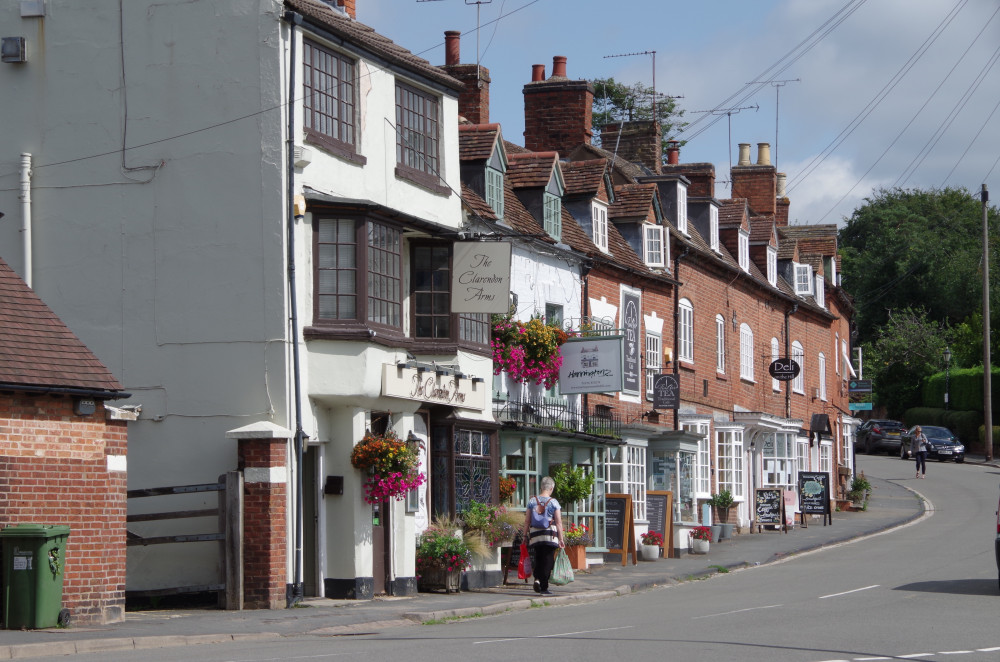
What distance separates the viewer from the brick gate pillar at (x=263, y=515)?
18750 mm

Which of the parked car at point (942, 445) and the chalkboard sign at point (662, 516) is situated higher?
the parked car at point (942, 445)

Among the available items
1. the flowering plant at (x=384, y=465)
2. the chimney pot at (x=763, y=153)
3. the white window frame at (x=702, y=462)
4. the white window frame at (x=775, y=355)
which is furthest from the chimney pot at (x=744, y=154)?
the flowering plant at (x=384, y=465)

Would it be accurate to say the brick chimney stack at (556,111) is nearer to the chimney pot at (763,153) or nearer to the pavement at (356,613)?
the pavement at (356,613)

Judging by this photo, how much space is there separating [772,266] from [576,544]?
21653 mm

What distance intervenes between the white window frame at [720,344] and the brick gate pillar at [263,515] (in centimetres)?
2132

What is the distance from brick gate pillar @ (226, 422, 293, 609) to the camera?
61.5 ft

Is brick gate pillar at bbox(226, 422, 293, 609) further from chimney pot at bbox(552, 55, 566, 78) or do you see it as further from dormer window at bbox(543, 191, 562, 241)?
chimney pot at bbox(552, 55, 566, 78)

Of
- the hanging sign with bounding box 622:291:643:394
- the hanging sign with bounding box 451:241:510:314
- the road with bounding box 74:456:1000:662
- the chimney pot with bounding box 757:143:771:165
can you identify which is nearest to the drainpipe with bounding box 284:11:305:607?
the road with bounding box 74:456:1000:662

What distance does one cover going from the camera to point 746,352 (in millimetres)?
41531

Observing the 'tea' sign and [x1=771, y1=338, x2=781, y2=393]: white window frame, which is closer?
the 'tea' sign

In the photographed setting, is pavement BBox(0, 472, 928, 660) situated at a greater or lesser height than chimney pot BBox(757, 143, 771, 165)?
lesser

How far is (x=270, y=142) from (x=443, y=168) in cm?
437

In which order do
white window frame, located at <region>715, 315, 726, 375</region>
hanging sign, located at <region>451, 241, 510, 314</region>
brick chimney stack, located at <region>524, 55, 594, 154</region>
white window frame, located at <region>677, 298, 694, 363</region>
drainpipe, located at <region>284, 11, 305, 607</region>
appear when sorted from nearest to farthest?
1. drainpipe, located at <region>284, 11, 305, 607</region>
2. hanging sign, located at <region>451, 241, 510, 314</region>
3. white window frame, located at <region>677, 298, 694, 363</region>
4. brick chimney stack, located at <region>524, 55, 594, 154</region>
5. white window frame, located at <region>715, 315, 726, 375</region>

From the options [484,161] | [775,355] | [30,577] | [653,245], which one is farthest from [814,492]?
[30,577]
